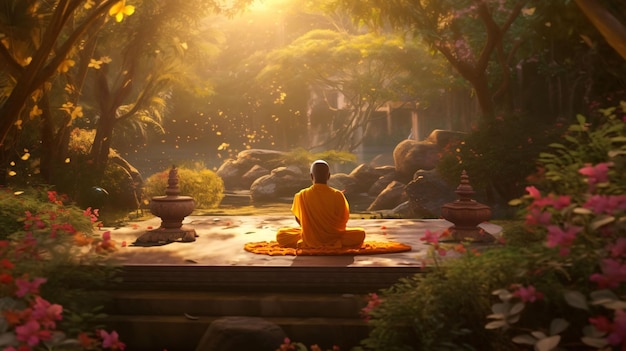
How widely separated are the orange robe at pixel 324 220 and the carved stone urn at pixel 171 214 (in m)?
1.95

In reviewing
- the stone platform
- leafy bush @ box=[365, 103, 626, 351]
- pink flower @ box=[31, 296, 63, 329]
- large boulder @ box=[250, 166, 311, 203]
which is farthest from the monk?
large boulder @ box=[250, 166, 311, 203]

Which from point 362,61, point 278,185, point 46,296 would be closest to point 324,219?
point 46,296

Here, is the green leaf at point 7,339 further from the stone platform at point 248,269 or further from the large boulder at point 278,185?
the large boulder at point 278,185

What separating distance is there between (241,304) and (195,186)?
13.2m

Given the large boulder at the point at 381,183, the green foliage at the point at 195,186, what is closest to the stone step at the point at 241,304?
the green foliage at the point at 195,186

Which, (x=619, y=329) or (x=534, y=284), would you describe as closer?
(x=619, y=329)

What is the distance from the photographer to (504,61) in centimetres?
1723

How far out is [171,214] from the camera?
10.1 meters

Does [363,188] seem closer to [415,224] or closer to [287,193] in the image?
[287,193]

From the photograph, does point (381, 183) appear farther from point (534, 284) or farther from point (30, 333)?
point (30, 333)

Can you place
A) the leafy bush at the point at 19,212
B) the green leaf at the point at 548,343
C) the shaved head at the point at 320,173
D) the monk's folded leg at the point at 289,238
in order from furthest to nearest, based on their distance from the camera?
the monk's folded leg at the point at 289,238
the shaved head at the point at 320,173
the leafy bush at the point at 19,212
the green leaf at the point at 548,343

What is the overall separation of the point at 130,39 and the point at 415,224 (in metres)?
8.14

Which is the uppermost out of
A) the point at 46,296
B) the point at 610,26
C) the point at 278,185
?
the point at 610,26

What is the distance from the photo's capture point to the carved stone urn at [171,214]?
32.8 feet
